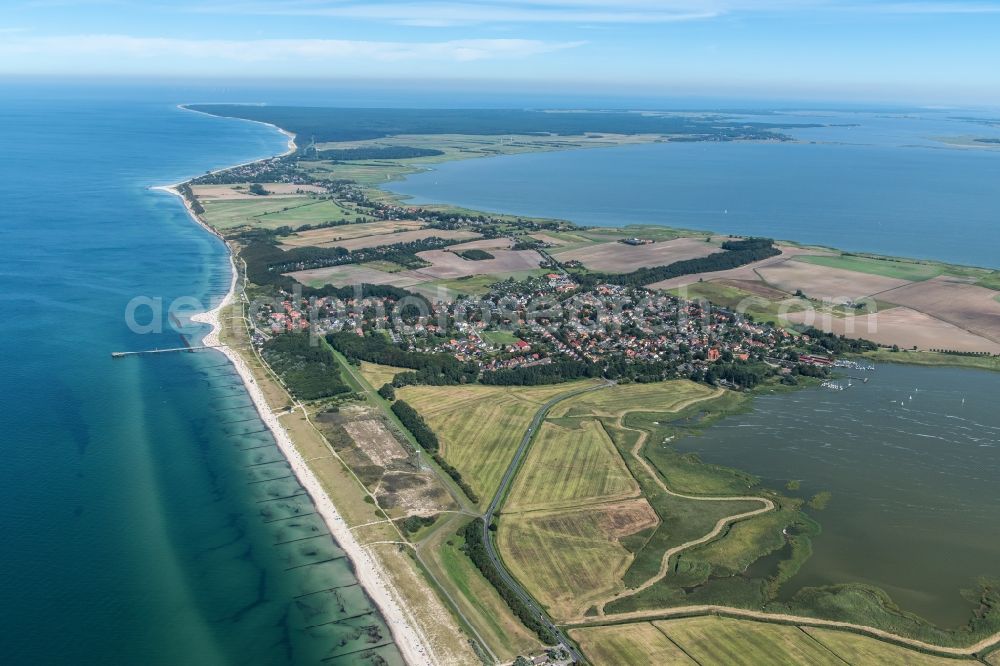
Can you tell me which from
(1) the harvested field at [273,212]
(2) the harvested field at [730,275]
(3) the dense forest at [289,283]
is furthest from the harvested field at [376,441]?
(1) the harvested field at [273,212]

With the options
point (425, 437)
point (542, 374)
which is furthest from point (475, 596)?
point (542, 374)

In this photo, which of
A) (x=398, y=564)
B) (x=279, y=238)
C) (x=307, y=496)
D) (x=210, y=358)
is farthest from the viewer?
(x=279, y=238)

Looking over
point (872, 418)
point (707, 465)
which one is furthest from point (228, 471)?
point (872, 418)

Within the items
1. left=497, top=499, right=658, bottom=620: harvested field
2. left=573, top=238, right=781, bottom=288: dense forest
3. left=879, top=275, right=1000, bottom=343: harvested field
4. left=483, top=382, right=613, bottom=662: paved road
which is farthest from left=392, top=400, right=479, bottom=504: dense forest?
left=879, top=275, right=1000, bottom=343: harvested field

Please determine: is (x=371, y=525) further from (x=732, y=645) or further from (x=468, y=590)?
(x=732, y=645)

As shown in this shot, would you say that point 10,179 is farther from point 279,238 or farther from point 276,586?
point 276,586

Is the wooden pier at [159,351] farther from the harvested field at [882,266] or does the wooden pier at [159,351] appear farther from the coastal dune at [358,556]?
the harvested field at [882,266]
